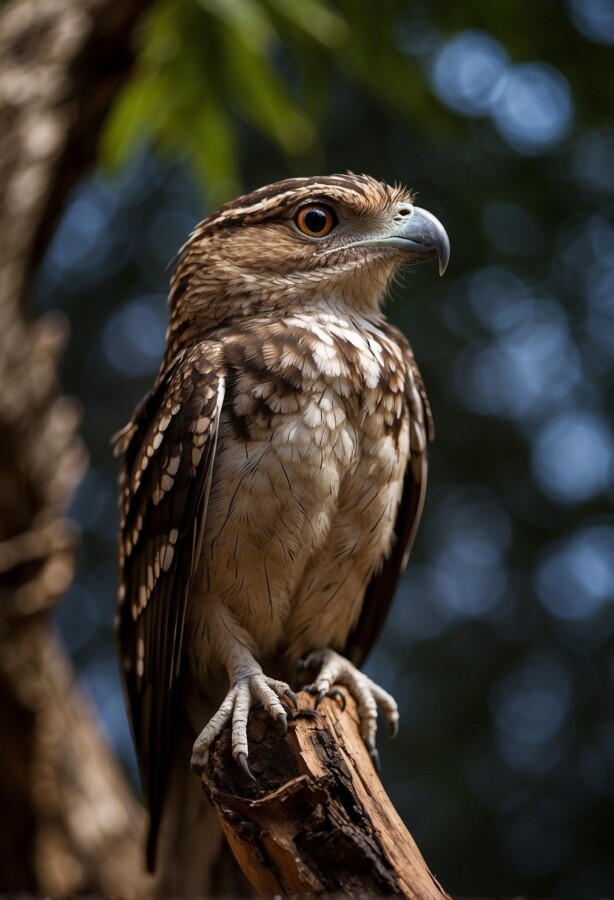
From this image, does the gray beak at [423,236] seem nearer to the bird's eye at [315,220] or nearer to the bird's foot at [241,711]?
the bird's eye at [315,220]

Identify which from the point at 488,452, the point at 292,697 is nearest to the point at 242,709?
the point at 292,697

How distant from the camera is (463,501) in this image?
230 inches

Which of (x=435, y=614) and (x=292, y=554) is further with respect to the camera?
(x=435, y=614)

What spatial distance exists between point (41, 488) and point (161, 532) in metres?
1.41

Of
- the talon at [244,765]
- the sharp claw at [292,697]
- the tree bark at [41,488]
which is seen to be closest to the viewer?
the talon at [244,765]

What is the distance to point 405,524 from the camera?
10.4ft

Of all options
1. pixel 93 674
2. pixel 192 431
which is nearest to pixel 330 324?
pixel 192 431

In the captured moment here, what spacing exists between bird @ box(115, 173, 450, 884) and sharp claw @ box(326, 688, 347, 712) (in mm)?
42

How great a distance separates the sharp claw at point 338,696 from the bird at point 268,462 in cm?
4

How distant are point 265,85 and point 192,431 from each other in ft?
7.30

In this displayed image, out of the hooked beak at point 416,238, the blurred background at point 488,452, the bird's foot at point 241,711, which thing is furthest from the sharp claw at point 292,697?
the blurred background at point 488,452

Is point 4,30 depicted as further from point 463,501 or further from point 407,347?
point 463,501

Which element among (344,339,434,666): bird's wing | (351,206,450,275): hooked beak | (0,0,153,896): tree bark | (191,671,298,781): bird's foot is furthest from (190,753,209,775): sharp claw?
(0,0,153,896): tree bark

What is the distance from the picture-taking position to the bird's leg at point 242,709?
2291 millimetres
